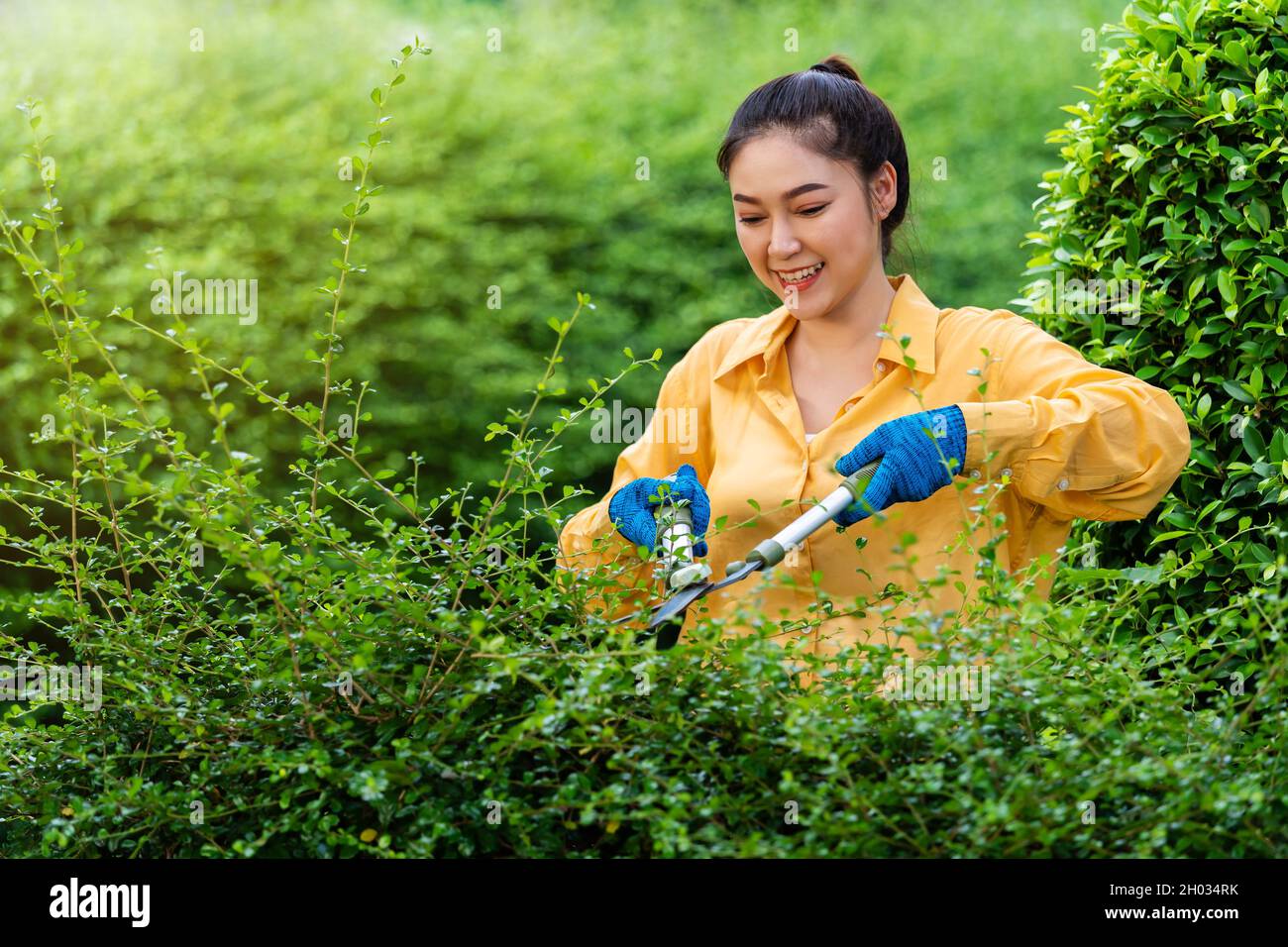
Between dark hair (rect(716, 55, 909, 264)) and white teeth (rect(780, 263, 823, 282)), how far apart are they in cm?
19

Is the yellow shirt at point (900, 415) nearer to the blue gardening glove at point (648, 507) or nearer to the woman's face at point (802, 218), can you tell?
the blue gardening glove at point (648, 507)

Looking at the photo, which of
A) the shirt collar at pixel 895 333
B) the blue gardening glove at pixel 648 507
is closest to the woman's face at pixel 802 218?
the shirt collar at pixel 895 333

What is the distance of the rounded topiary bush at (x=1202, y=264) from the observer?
2912 mm

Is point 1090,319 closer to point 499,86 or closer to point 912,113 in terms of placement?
point 499,86

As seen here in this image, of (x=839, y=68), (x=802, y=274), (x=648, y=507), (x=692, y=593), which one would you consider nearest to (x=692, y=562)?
(x=692, y=593)

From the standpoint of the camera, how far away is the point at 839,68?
2.92 m

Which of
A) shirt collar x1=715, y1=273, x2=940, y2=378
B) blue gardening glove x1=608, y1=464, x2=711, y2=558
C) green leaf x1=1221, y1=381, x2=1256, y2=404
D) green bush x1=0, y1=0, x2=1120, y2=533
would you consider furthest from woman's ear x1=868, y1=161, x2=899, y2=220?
green bush x1=0, y1=0, x2=1120, y2=533

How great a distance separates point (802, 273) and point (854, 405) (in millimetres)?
270

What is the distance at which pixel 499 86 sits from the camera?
707cm

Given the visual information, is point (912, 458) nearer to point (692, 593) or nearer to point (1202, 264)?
point (692, 593)

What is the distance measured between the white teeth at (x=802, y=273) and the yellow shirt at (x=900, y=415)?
193 mm

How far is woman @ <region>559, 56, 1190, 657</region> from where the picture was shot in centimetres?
249

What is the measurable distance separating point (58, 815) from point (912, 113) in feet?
24.3
